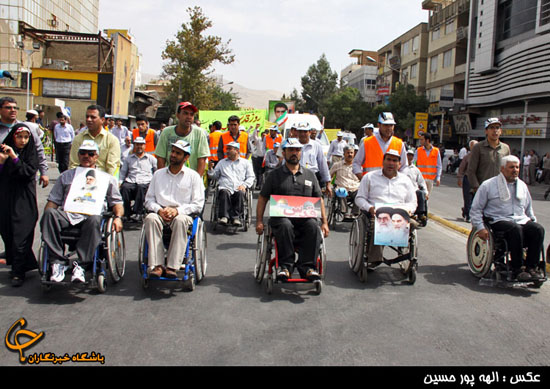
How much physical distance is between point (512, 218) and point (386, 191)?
158 cm

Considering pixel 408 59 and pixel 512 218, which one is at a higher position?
pixel 408 59

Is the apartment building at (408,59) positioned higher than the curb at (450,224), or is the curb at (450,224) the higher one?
the apartment building at (408,59)

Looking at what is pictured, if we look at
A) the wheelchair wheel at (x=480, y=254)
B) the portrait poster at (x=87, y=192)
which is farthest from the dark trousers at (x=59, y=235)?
the wheelchair wheel at (x=480, y=254)

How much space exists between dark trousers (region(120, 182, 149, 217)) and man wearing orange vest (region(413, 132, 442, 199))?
254 inches

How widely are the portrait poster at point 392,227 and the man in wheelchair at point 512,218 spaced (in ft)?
3.66

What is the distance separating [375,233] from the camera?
19.8 ft

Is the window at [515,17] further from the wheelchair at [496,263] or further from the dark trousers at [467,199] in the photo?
the wheelchair at [496,263]

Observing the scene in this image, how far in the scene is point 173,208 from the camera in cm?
582

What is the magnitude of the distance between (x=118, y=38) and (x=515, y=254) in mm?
36117

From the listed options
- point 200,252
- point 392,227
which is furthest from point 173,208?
point 392,227

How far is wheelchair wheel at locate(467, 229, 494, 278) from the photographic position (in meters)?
6.31

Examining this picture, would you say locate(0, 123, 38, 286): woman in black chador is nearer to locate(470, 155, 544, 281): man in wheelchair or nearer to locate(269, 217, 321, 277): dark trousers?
locate(269, 217, 321, 277): dark trousers

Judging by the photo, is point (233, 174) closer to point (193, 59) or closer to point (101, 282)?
point (101, 282)

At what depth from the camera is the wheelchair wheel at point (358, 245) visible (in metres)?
6.21
